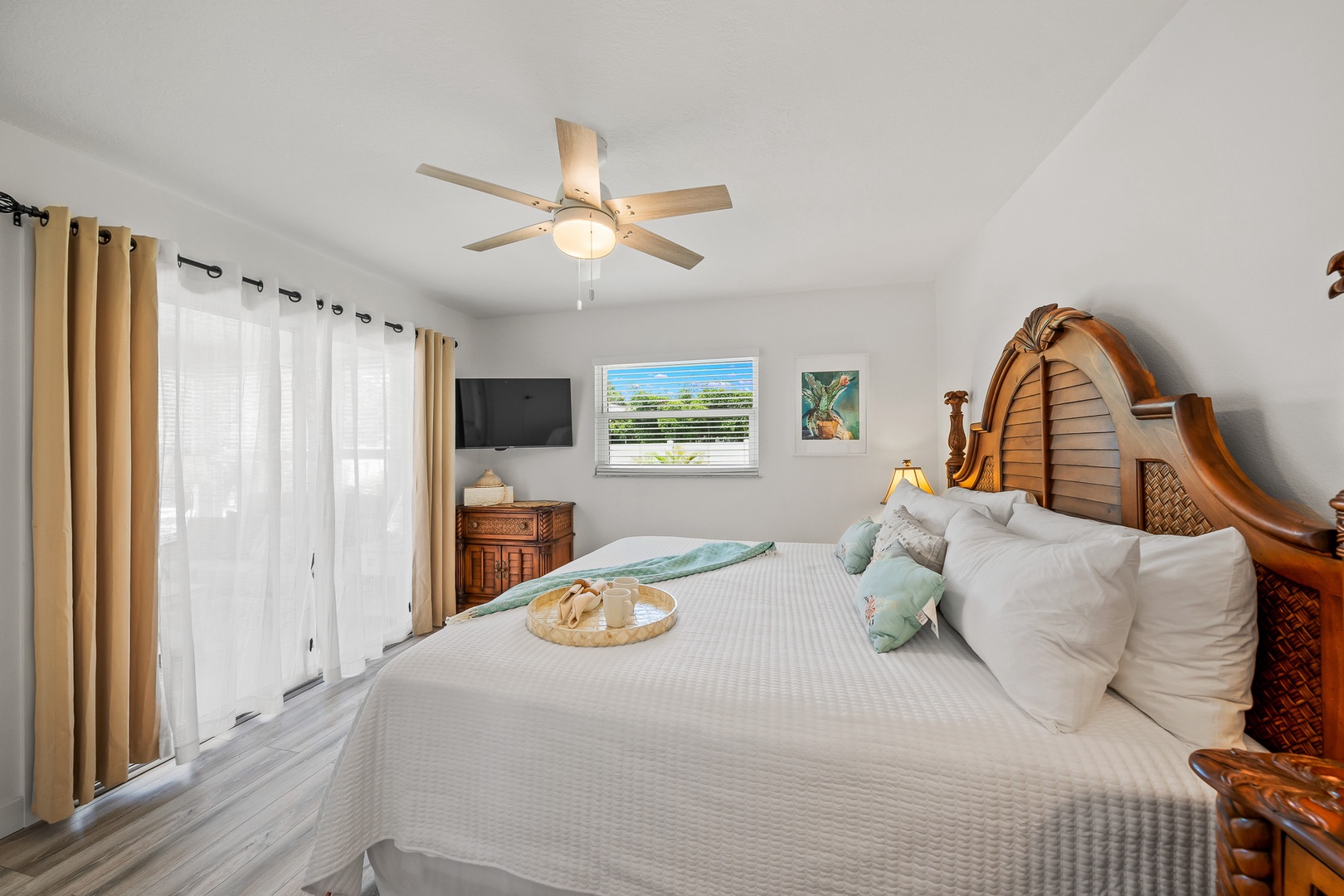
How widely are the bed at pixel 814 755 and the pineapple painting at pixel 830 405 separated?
86.9 inches

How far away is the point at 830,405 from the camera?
13.2 ft

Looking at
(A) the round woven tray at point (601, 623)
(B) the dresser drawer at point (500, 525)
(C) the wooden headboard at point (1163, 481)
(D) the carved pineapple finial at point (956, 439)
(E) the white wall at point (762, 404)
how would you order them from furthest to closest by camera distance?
(B) the dresser drawer at point (500, 525) → (E) the white wall at point (762, 404) → (D) the carved pineapple finial at point (956, 439) → (A) the round woven tray at point (601, 623) → (C) the wooden headboard at point (1163, 481)

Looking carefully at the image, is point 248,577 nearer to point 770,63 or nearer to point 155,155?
point 155,155

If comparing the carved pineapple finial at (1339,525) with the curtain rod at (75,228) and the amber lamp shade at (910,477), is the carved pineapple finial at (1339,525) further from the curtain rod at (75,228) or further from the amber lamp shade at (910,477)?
the curtain rod at (75,228)

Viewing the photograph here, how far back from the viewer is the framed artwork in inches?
156

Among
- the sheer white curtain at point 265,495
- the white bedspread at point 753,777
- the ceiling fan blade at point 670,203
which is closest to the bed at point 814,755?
the white bedspread at point 753,777

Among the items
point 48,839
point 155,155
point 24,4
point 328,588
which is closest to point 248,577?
point 328,588

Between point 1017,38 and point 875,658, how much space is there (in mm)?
1796

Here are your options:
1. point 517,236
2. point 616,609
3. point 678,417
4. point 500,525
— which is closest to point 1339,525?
point 616,609

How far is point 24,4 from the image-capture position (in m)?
1.40

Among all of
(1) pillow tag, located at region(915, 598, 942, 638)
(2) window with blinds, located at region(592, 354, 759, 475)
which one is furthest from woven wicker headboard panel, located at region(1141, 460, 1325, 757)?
(2) window with blinds, located at region(592, 354, 759, 475)

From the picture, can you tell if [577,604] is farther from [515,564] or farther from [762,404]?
[762,404]

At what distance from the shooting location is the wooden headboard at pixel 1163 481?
1.04 metres

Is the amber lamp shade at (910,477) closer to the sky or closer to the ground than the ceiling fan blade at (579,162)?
closer to the ground
